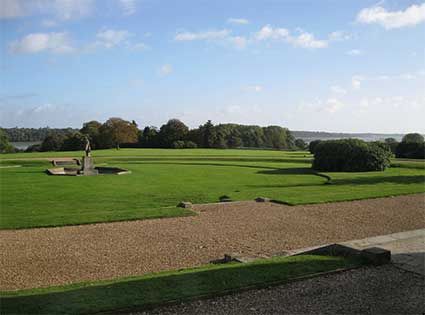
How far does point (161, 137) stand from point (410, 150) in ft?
146

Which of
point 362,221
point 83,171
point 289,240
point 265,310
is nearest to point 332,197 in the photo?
point 362,221

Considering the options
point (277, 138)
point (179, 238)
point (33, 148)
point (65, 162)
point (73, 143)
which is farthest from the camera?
point (277, 138)

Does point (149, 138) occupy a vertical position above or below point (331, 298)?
above

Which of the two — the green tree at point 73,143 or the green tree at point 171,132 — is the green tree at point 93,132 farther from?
the green tree at point 171,132

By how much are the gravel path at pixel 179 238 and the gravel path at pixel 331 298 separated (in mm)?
2485

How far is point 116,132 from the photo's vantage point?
2672 inches

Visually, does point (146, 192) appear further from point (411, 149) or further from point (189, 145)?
point (189, 145)

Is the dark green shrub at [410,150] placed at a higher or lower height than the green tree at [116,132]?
lower

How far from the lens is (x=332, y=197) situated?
48.4ft

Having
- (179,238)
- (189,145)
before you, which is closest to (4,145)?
(189,145)

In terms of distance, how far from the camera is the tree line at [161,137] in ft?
225

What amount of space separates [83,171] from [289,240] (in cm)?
2037

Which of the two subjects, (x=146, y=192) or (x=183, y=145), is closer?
(x=146, y=192)

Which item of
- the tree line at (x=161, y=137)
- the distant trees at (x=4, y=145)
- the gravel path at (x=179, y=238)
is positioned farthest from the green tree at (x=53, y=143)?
the gravel path at (x=179, y=238)
